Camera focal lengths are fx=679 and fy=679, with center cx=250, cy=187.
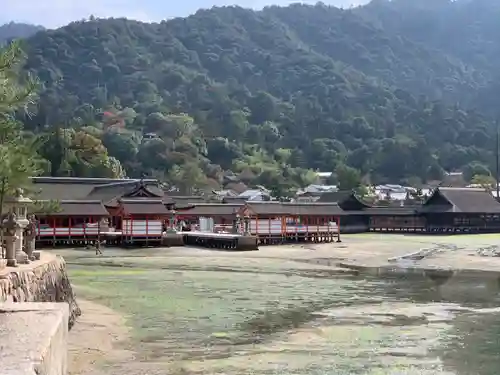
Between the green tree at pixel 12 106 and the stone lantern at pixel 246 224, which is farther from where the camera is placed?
the stone lantern at pixel 246 224

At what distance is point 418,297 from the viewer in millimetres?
20906

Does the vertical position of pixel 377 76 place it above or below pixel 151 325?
above

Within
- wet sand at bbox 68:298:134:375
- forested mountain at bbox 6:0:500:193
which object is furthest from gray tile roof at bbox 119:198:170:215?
wet sand at bbox 68:298:134:375

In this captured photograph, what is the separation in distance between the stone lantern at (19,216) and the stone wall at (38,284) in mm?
577

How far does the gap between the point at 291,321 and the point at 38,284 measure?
5.84 metres

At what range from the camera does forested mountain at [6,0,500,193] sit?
108 metres

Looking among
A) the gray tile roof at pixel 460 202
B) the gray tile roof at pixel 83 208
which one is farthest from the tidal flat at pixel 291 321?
the gray tile roof at pixel 460 202

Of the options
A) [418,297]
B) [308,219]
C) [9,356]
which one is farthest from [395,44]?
[9,356]

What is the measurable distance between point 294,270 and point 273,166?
84.2 metres

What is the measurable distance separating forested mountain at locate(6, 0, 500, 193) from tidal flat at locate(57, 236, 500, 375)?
47.2 metres

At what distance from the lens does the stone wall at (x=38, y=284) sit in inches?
491

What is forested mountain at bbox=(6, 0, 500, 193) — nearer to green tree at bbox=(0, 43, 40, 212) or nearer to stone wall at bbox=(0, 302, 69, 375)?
green tree at bbox=(0, 43, 40, 212)

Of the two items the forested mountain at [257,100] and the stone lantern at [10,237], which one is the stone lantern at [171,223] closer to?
the forested mountain at [257,100]

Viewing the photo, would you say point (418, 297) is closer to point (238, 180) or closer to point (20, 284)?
point (20, 284)
